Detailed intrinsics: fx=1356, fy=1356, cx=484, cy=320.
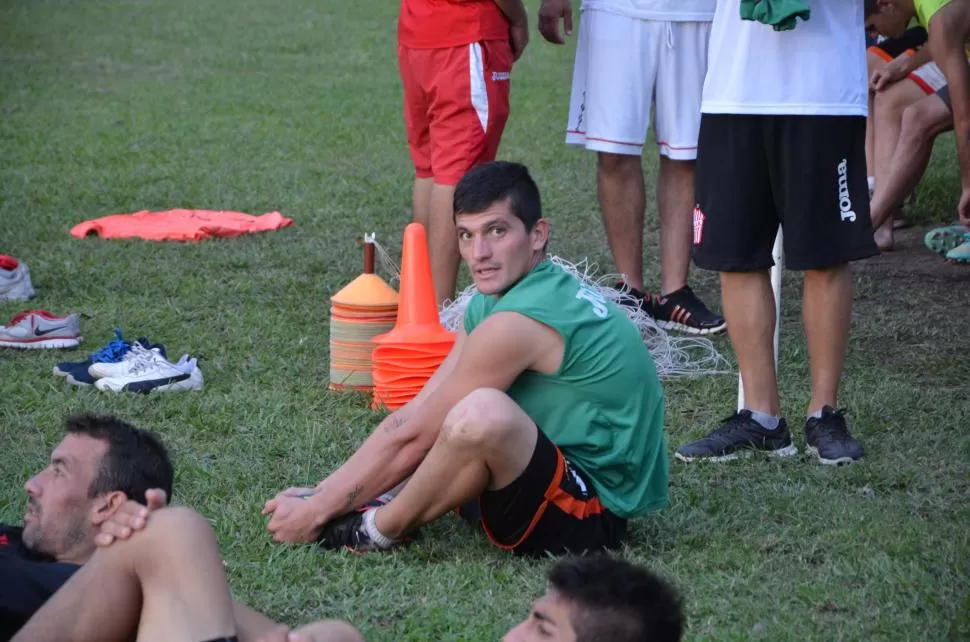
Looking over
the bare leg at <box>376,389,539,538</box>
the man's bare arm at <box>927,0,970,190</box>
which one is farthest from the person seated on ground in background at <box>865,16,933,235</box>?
the bare leg at <box>376,389,539,538</box>

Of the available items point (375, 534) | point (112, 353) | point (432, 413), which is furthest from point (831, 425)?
point (112, 353)

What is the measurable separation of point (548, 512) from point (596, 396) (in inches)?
12.6

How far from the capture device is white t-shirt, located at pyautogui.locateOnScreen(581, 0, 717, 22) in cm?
560

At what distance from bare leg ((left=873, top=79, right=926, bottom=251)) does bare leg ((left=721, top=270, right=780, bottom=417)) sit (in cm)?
315

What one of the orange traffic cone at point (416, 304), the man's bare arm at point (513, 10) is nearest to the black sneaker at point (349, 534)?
the orange traffic cone at point (416, 304)

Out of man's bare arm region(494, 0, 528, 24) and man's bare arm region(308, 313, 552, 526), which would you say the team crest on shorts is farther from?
man's bare arm region(494, 0, 528, 24)

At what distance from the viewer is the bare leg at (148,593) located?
7.67 feet

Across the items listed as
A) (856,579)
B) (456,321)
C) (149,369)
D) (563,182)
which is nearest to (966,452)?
(856,579)

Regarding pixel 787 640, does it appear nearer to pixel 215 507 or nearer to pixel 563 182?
pixel 215 507

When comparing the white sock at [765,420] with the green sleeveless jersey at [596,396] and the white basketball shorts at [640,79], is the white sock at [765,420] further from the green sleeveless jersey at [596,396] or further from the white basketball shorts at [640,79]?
the white basketball shorts at [640,79]

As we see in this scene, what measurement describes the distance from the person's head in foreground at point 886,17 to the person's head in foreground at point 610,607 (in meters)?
3.19

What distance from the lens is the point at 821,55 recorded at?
3.97 m

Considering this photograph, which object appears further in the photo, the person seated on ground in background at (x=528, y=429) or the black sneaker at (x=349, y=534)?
the black sneaker at (x=349, y=534)

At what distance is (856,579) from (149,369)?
260 centimetres
